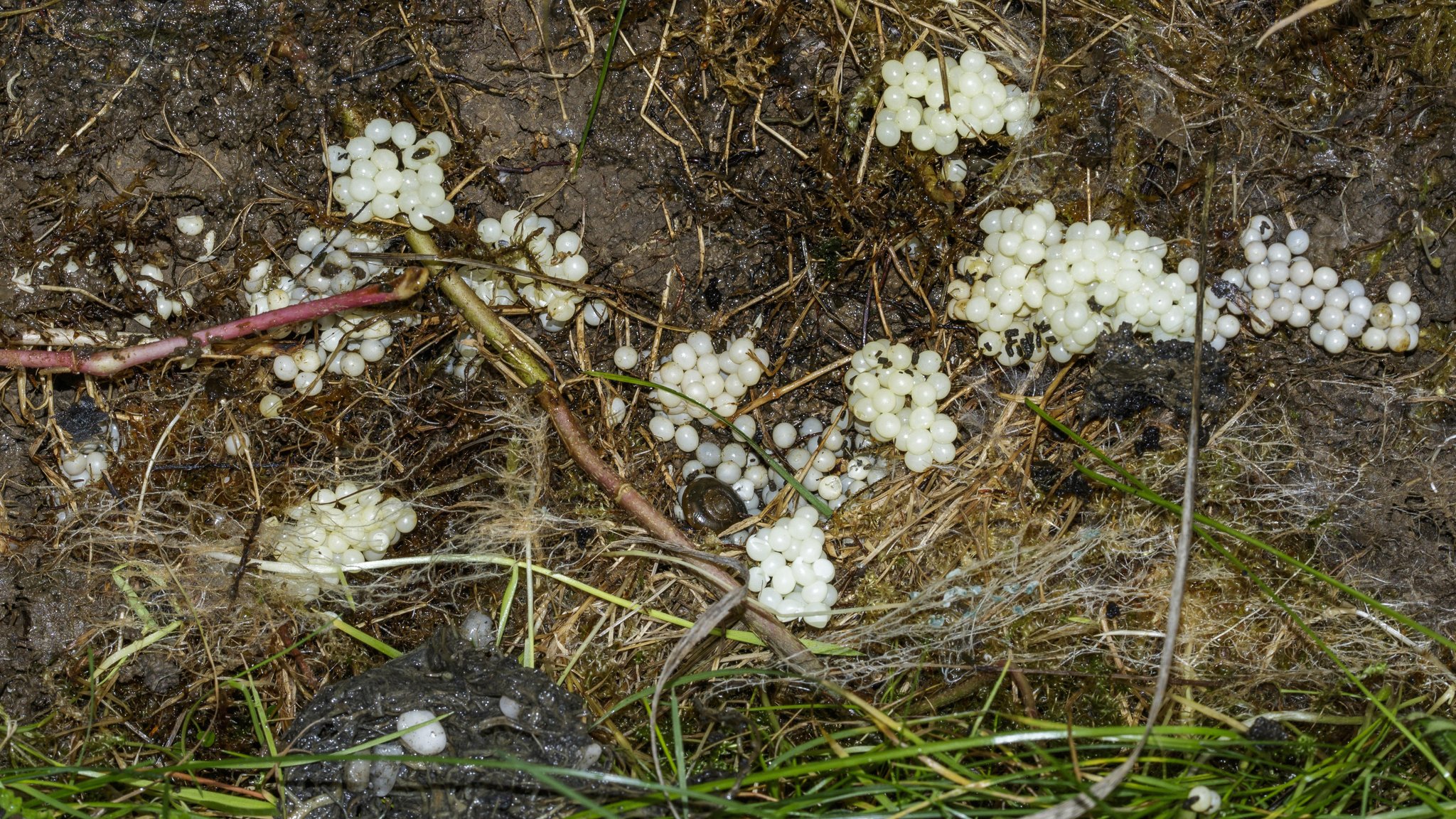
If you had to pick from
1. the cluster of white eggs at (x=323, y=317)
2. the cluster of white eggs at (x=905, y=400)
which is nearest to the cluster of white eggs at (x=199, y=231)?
the cluster of white eggs at (x=323, y=317)

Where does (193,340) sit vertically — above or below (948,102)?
below

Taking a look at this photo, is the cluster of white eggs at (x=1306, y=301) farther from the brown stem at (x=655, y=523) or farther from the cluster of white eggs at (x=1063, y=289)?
the brown stem at (x=655, y=523)

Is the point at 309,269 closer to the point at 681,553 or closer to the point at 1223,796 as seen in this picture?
the point at 681,553

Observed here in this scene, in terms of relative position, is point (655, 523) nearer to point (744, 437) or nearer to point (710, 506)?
point (710, 506)

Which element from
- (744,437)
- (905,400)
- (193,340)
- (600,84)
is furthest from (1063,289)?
(193,340)

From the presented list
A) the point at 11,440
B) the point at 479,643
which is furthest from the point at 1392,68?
the point at 11,440

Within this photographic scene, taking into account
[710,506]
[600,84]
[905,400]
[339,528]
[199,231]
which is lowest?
[339,528]
